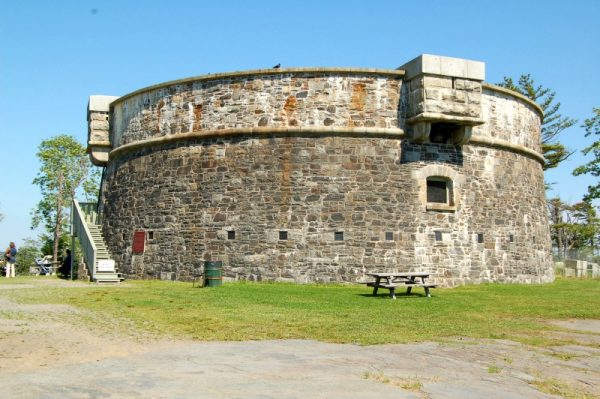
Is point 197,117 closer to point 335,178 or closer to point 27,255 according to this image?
point 335,178

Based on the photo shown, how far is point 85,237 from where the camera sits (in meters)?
20.1

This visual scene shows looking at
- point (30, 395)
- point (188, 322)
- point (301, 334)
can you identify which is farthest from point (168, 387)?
point (188, 322)

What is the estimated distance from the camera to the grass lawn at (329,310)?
8.35 m

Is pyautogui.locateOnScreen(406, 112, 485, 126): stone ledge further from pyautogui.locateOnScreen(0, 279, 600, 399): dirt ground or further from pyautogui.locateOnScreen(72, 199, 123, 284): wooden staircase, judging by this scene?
pyautogui.locateOnScreen(72, 199, 123, 284): wooden staircase

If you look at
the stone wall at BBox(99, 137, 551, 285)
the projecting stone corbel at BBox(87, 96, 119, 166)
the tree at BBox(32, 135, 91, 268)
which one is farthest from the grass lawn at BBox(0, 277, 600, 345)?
the tree at BBox(32, 135, 91, 268)

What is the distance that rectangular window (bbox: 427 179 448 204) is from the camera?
17.4 metres

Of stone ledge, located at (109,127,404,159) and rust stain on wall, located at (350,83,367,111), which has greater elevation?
rust stain on wall, located at (350,83,367,111)

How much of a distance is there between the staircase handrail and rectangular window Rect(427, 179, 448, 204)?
1051 cm

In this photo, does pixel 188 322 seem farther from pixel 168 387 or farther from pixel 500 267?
pixel 500 267

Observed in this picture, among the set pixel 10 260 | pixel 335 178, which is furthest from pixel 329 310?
pixel 10 260

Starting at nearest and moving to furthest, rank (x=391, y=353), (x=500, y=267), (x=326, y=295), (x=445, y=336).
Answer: (x=391, y=353), (x=445, y=336), (x=326, y=295), (x=500, y=267)

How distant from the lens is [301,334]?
26.9 ft

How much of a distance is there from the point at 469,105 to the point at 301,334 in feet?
35.3

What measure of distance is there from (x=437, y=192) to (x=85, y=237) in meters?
11.8
